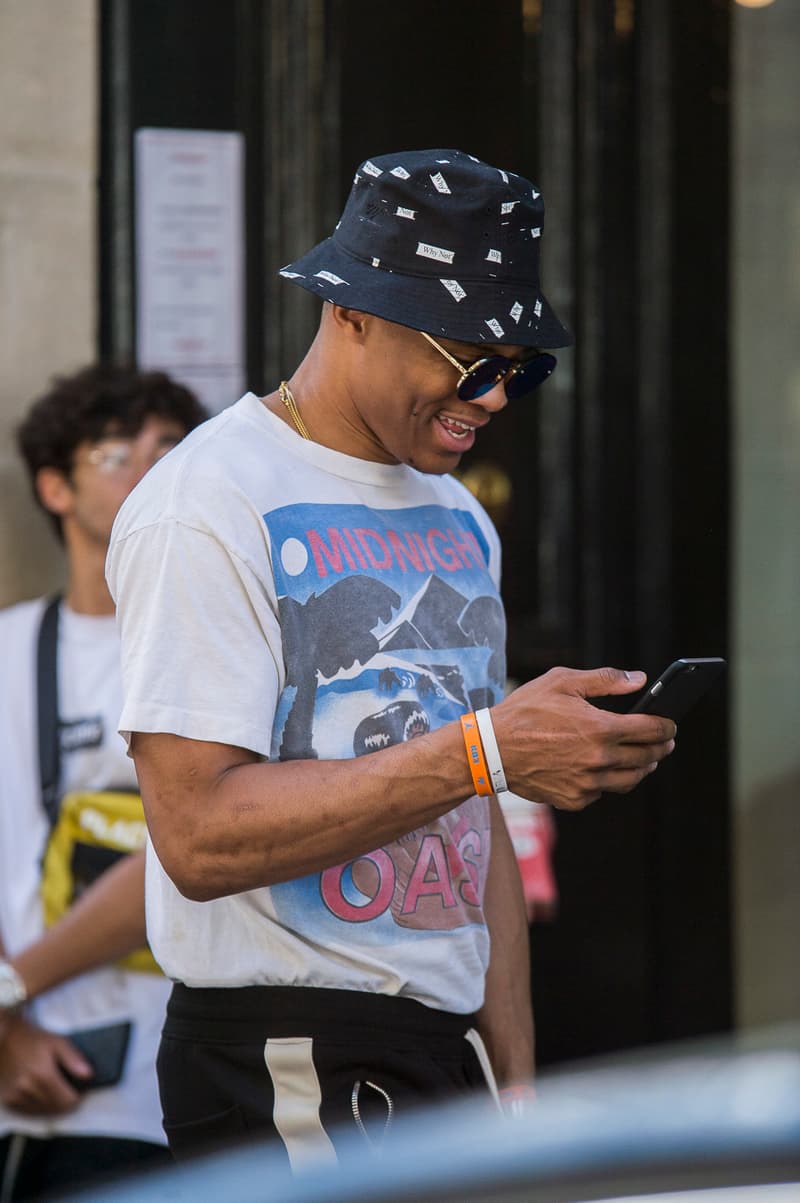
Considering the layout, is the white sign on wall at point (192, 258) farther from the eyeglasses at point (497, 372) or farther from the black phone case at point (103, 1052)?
the eyeglasses at point (497, 372)

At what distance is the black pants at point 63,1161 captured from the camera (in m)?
3.13

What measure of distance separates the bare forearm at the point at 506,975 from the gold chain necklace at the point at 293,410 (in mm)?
671

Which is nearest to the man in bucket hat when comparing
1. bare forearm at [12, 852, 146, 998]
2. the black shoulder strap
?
bare forearm at [12, 852, 146, 998]

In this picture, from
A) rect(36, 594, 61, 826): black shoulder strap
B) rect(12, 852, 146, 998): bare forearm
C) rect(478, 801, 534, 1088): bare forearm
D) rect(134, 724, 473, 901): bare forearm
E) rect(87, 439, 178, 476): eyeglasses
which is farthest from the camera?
rect(87, 439, 178, 476): eyeglasses

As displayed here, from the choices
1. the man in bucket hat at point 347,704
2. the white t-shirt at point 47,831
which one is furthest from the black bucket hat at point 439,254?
the white t-shirt at point 47,831

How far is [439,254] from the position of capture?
2.31 meters

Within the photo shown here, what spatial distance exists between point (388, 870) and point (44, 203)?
2053 mm

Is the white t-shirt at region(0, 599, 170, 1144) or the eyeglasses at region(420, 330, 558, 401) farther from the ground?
the eyeglasses at region(420, 330, 558, 401)

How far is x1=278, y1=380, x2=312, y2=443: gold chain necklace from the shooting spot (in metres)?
2.39

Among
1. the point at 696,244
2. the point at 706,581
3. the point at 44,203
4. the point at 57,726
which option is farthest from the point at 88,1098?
the point at 696,244

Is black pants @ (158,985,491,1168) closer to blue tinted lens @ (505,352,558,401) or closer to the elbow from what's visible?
the elbow

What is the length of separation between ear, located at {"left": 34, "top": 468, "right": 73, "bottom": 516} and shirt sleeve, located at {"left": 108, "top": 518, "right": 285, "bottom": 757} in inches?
53.5

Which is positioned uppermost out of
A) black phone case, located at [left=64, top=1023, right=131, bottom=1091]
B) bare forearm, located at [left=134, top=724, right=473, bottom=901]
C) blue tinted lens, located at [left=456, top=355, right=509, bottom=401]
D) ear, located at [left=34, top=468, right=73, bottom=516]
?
blue tinted lens, located at [left=456, top=355, right=509, bottom=401]

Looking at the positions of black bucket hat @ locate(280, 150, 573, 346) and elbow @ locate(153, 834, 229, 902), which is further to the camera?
black bucket hat @ locate(280, 150, 573, 346)
